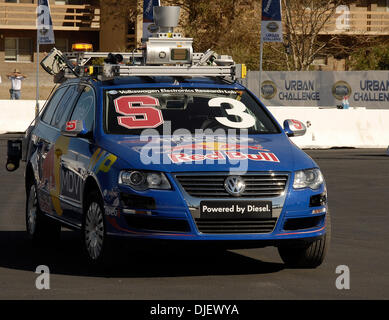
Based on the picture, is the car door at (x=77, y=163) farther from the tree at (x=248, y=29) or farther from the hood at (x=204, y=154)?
the tree at (x=248, y=29)

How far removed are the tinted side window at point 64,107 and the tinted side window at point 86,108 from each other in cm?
17

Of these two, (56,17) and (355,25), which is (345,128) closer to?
(355,25)

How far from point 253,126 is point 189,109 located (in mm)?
592

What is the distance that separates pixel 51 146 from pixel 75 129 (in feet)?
3.71

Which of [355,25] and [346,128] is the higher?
[355,25]

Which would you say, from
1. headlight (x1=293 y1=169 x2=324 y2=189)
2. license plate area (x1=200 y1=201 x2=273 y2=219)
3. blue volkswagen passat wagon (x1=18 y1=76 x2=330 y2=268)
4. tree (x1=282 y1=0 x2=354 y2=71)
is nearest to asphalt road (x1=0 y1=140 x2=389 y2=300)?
blue volkswagen passat wagon (x1=18 y1=76 x2=330 y2=268)

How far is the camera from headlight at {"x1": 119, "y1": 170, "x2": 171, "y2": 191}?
8773 mm

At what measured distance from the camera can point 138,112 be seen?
394 inches

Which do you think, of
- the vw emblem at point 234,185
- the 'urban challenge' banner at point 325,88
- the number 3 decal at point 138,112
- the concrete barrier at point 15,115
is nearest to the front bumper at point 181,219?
the vw emblem at point 234,185

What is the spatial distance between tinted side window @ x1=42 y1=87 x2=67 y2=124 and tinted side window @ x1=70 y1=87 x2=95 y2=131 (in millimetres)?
869

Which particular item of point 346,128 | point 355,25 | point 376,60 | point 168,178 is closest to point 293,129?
point 168,178

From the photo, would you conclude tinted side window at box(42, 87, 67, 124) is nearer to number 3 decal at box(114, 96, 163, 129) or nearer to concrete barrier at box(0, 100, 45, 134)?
number 3 decal at box(114, 96, 163, 129)

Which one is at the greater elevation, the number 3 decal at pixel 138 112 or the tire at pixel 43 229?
the number 3 decal at pixel 138 112

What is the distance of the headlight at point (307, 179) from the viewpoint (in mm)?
9031
